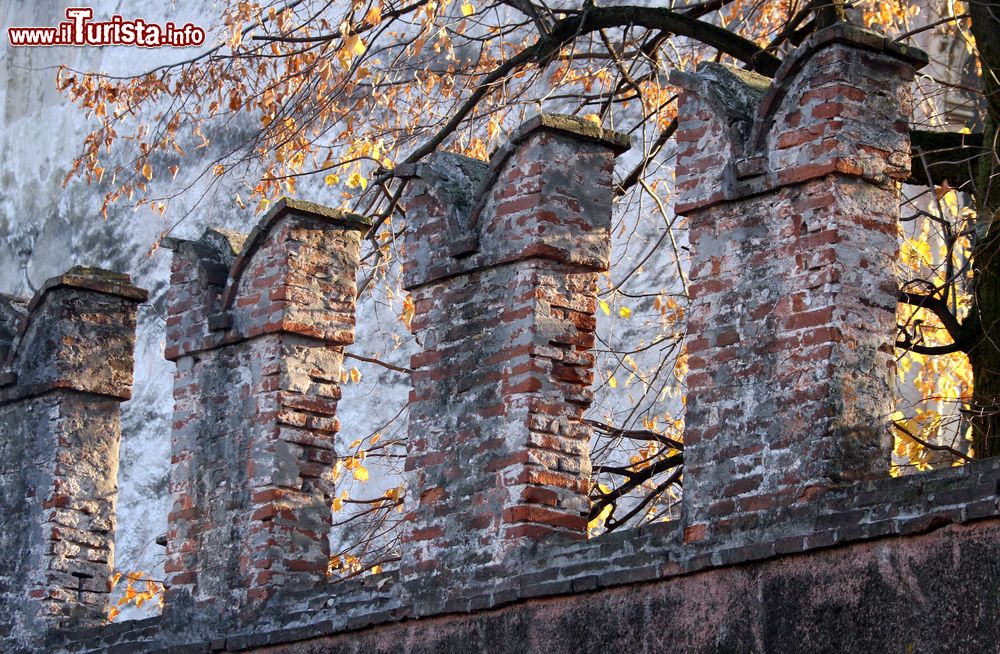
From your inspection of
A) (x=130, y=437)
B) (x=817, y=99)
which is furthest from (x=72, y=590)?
(x=130, y=437)

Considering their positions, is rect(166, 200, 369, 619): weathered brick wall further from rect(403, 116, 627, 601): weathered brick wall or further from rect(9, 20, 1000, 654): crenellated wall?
rect(403, 116, 627, 601): weathered brick wall

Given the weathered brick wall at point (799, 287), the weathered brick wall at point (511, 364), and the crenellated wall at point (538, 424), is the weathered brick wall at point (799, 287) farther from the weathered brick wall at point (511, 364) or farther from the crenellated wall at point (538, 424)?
the weathered brick wall at point (511, 364)

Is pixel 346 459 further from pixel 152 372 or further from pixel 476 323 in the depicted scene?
pixel 152 372

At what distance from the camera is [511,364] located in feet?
26.9

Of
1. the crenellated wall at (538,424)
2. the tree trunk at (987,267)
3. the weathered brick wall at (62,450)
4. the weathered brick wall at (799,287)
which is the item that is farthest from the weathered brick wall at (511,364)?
the weathered brick wall at (62,450)

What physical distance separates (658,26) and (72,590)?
424cm

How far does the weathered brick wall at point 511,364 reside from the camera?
26.5 ft

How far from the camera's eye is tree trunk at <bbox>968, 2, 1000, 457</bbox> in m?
9.12

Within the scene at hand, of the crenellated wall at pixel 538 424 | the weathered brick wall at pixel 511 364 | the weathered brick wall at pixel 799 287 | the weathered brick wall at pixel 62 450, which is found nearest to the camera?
the crenellated wall at pixel 538 424

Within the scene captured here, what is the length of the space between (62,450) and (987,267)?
479 cm

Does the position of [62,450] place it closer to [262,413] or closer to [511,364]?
[262,413]

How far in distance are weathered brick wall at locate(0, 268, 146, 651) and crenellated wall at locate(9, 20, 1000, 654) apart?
16 mm

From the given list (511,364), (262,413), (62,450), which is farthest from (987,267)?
(62,450)

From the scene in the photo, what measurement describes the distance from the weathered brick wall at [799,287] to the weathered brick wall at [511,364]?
86 cm
